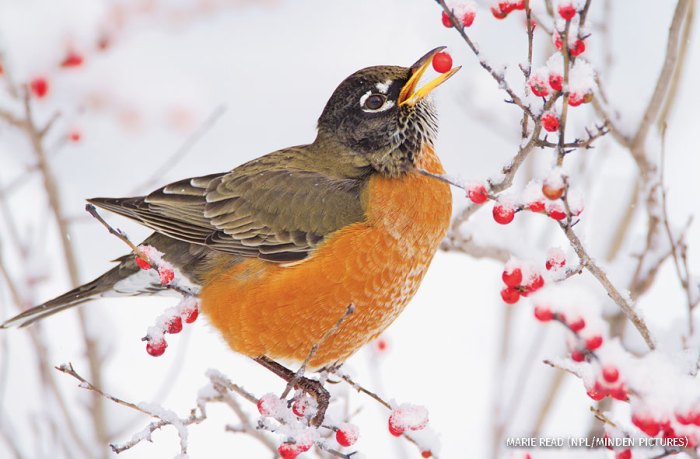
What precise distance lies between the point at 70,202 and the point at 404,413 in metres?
4.11

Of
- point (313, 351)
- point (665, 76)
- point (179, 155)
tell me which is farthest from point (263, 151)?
point (313, 351)

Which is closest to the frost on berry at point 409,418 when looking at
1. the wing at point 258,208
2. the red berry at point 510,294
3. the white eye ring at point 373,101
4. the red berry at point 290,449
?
the red berry at point 290,449

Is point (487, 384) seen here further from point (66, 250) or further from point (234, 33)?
point (234, 33)

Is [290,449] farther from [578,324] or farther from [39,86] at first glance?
[39,86]

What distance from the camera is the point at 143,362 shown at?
5512 mm

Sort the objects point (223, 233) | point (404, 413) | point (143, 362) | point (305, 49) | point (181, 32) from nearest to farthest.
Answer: point (404, 413) → point (223, 233) → point (143, 362) → point (181, 32) → point (305, 49)

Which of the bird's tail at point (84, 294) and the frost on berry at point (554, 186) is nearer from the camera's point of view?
the frost on berry at point (554, 186)

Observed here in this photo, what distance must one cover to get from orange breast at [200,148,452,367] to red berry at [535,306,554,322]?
1318 mm

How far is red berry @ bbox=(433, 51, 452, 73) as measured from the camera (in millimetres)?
2578

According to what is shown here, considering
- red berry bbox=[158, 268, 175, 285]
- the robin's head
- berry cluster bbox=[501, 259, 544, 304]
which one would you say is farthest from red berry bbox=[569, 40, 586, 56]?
the robin's head

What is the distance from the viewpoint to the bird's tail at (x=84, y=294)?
3430 millimetres

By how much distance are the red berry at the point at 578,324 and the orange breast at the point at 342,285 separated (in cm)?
135

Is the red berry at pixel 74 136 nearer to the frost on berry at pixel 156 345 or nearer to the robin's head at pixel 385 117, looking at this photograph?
the robin's head at pixel 385 117

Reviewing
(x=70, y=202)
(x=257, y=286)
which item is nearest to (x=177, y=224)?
(x=257, y=286)
